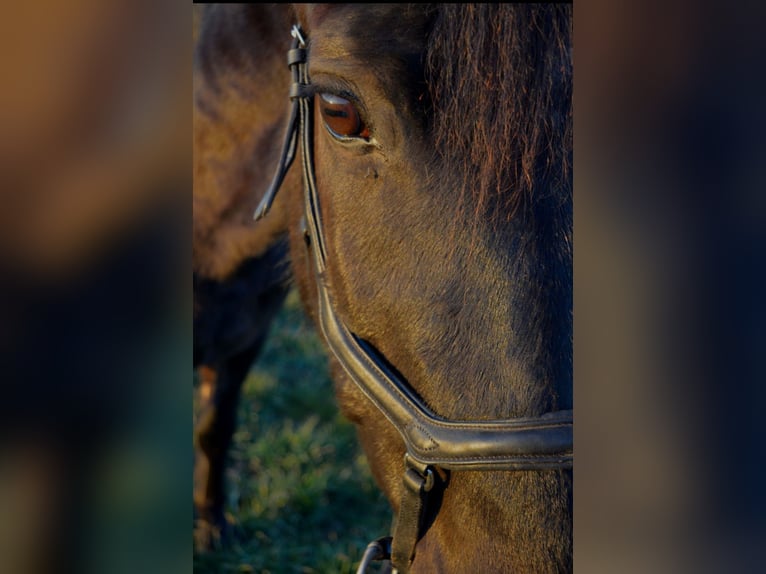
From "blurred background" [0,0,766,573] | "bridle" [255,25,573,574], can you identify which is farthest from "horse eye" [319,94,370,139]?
"blurred background" [0,0,766,573]

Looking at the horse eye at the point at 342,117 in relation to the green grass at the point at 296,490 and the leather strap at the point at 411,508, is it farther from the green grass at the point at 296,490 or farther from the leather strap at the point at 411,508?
the green grass at the point at 296,490

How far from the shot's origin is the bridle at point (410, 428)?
0.90 m

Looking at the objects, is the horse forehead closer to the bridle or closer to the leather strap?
the bridle

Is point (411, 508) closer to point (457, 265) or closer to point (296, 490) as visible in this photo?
point (457, 265)

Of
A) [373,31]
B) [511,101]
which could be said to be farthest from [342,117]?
[511,101]

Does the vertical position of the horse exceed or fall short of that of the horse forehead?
it falls short

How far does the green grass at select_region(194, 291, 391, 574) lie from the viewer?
8.29 feet

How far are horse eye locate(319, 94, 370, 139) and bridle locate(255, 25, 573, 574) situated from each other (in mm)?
113

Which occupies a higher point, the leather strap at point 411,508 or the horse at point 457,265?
the horse at point 457,265
